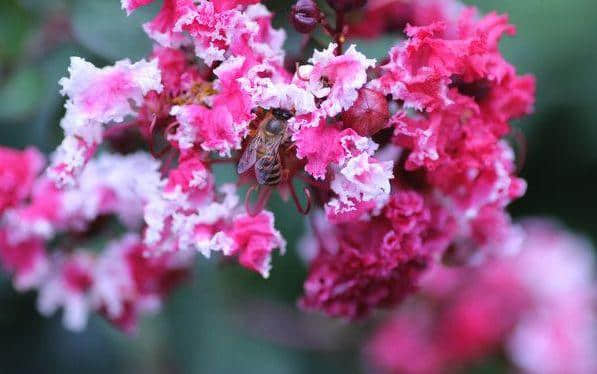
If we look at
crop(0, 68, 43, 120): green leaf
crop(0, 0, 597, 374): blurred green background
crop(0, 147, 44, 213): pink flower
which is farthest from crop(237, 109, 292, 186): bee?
crop(0, 68, 43, 120): green leaf

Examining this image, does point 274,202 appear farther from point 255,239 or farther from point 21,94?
point 21,94

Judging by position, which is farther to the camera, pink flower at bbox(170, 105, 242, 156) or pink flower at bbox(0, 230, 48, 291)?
pink flower at bbox(0, 230, 48, 291)

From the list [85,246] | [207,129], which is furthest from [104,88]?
[85,246]

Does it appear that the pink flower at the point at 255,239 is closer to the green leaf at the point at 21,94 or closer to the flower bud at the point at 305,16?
the flower bud at the point at 305,16

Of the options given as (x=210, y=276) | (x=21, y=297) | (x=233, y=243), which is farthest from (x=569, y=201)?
(x=233, y=243)

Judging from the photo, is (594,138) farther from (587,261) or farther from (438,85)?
(438,85)

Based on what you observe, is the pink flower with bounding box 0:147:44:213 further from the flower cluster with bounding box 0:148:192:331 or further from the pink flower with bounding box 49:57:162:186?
the pink flower with bounding box 49:57:162:186
